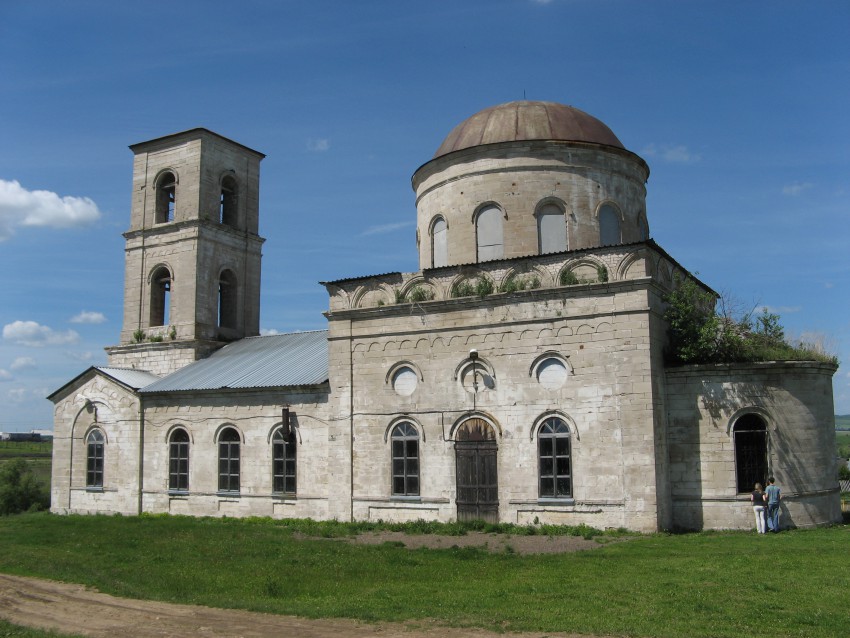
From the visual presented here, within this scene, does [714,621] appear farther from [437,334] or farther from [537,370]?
[437,334]

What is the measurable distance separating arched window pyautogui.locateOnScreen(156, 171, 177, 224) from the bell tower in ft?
0.13

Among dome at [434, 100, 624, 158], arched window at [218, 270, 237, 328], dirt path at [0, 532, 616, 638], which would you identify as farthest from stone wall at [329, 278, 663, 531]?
arched window at [218, 270, 237, 328]

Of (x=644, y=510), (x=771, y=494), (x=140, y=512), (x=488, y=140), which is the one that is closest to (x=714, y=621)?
(x=644, y=510)

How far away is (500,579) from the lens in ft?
40.0

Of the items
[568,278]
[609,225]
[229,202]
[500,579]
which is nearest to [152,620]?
[500,579]

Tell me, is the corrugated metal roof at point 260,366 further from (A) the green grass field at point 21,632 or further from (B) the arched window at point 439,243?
(A) the green grass field at point 21,632

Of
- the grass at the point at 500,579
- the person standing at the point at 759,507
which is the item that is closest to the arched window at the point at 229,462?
the grass at the point at 500,579

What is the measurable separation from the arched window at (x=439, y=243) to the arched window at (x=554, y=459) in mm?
6554

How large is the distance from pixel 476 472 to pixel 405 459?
81.8 inches

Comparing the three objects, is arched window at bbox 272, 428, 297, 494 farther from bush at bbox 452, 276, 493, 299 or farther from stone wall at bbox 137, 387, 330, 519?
bush at bbox 452, 276, 493, 299

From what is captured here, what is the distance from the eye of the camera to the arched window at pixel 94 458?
2586cm

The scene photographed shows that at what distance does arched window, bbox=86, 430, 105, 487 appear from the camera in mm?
25859

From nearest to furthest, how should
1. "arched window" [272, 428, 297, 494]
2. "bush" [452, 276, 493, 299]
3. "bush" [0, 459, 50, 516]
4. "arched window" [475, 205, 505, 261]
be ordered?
1. "bush" [452, 276, 493, 299]
2. "arched window" [475, 205, 505, 261]
3. "arched window" [272, 428, 297, 494]
4. "bush" [0, 459, 50, 516]

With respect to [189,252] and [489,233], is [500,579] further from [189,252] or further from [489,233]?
[189,252]
